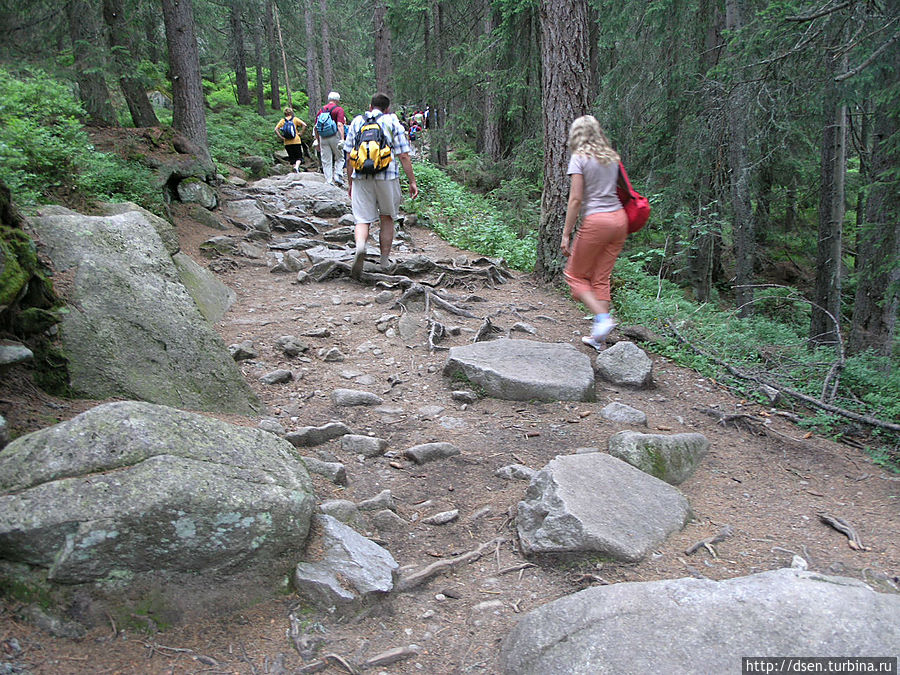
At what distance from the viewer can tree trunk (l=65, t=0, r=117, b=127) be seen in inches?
414

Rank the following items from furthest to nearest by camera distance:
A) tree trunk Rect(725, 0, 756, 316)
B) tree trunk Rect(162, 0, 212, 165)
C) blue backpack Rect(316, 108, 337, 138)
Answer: blue backpack Rect(316, 108, 337, 138) → tree trunk Rect(162, 0, 212, 165) → tree trunk Rect(725, 0, 756, 316)

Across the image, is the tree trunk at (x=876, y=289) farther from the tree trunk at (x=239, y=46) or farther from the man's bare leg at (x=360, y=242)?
the tree trunk at (x=239, y=46)

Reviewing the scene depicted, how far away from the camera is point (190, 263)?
279 inches

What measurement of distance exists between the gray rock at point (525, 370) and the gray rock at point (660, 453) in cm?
90

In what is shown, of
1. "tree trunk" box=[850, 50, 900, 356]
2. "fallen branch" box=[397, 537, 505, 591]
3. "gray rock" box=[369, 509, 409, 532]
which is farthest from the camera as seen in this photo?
"tree trunk" box=[850, 50, 900, 356]

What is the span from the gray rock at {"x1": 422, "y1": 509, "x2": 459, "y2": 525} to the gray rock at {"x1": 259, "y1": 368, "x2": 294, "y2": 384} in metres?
2.24

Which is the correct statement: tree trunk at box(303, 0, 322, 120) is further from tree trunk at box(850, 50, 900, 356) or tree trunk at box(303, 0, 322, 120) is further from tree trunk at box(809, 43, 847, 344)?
tree trunk at box(850, 50, 900, 356)

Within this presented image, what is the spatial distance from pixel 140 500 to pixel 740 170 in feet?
35.3

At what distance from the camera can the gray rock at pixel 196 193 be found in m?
Answer: 10.3

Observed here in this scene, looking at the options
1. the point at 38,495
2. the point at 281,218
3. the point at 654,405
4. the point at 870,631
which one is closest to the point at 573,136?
the point at 654,405

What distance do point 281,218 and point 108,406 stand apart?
30.2 ft

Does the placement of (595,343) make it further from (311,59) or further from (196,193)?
(311,59)

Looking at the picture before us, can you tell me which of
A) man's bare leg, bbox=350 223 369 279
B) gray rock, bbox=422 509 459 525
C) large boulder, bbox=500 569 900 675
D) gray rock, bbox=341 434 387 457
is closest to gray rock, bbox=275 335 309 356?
gray rock, bbox=341 434 387 457

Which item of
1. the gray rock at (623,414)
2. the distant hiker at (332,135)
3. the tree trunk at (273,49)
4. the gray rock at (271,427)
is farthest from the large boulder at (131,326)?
the tree trunk at (273,49)
